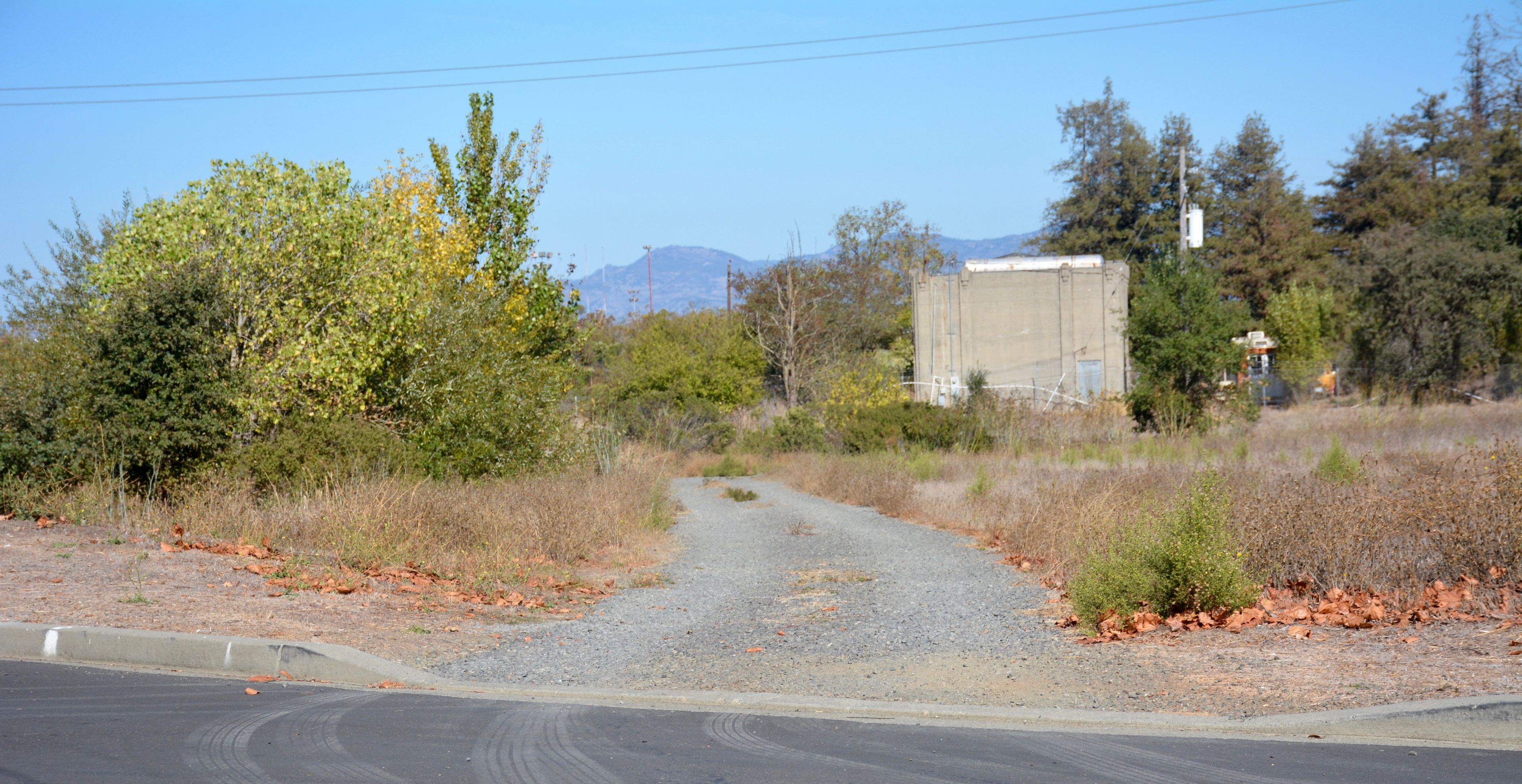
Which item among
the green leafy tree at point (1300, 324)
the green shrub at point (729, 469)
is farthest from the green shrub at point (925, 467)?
the green leafy tree at point (1300, 324)

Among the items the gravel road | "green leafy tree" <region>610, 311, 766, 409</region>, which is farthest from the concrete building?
the gravel road

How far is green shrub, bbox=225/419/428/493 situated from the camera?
1358cm

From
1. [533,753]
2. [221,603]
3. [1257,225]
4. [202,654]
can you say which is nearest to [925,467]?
[221,603]

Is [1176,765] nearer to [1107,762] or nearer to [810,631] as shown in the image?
[1107,762]

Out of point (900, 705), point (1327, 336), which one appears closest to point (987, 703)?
point (900, 705)

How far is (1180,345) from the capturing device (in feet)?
95.7

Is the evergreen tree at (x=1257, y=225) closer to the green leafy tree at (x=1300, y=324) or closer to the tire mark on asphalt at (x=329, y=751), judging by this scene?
the green leafy tree at (x=1300, y=324)

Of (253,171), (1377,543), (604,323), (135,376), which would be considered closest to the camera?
(1377,543)

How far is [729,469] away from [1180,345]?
44.0ft

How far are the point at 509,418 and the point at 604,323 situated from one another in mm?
50287

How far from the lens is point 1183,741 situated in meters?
5.72

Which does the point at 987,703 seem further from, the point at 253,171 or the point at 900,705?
the point at 253,171

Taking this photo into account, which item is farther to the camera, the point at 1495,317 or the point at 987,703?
the point at 1495,317

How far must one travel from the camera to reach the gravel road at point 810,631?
739cm
